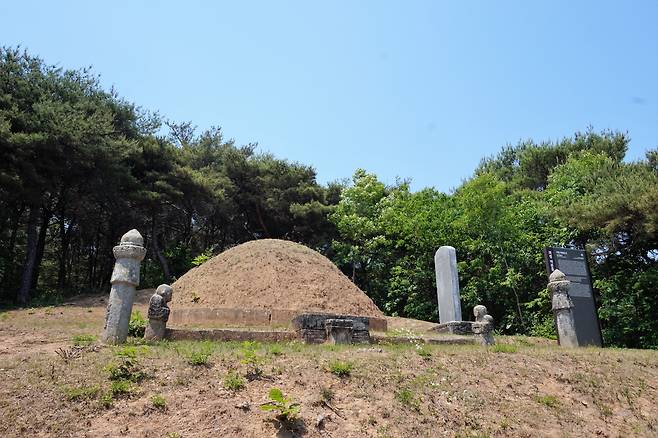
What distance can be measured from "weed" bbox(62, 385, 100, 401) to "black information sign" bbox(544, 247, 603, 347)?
37.0 ft

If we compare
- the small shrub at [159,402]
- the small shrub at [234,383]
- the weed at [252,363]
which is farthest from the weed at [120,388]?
the weed at [252,363]

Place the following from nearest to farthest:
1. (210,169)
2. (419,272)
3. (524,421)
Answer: (524,421) → (419,272) → (210,169)

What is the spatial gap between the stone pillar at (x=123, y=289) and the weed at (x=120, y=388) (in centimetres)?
211

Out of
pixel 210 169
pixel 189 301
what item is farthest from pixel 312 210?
pixel 189 301

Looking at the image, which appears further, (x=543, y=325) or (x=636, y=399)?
(x=543, y=325)

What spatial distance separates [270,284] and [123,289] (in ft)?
17.9

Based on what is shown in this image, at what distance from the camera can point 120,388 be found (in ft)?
20.4

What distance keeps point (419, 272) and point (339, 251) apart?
4.85 meters

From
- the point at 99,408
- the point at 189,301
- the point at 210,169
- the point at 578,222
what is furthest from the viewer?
the point at 210,169

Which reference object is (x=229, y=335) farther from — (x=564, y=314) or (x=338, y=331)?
(x=564, y=314)

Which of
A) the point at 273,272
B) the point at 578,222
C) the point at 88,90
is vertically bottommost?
the point at 273,272

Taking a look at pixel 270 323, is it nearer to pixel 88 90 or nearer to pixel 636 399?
pixel 636 399

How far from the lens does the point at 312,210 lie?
26.5m

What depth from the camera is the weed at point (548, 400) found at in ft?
23.7
